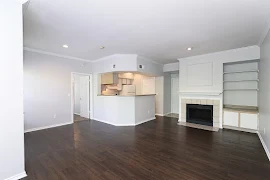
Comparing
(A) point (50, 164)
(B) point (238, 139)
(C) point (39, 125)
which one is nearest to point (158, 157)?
(A) point (50, 164)

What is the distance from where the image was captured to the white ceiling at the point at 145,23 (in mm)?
2039

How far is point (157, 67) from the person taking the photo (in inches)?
244

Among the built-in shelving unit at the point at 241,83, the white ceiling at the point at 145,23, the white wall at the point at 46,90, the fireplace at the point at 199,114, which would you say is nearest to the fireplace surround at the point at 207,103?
the fireplace at the point at 199,114

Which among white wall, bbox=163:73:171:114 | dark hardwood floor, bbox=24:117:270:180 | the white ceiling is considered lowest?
dark hardwood floor, bbox=24:117:270:180

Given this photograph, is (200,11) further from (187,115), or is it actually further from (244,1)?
(187,115)

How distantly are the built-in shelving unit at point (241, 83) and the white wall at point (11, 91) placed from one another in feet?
18.6

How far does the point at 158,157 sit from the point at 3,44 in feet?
9.91

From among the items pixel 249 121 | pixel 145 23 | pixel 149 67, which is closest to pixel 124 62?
pixel 149 67

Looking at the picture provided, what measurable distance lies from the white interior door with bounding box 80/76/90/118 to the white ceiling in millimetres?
2420

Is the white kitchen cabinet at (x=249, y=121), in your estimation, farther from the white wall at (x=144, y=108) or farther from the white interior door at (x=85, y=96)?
the white interior door at (x=85, y=96)

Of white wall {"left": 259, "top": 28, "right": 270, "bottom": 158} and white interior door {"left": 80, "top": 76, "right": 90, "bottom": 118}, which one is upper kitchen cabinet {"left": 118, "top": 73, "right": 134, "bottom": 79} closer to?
white interior door {"left": 80, "top": 76, "right": 90, "bottom": 118}

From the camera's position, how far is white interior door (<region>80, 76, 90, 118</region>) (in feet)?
19.9

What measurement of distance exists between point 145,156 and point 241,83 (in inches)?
169

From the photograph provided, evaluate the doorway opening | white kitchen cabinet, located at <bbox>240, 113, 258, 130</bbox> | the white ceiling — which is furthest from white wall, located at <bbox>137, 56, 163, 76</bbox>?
white kitchen cabinet, located at <bbox>240, 113, 258, 130</bbox>
